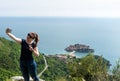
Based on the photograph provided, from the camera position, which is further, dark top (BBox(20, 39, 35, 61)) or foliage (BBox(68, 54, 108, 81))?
foliage (BBox(68, 54, 108, 81))

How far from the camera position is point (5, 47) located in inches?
2741

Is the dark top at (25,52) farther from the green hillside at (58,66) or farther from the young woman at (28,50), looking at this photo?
the green hillside at (58,66)

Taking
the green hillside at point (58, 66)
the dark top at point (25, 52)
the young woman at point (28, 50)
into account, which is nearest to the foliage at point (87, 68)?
the green hillside at point (58, 66)

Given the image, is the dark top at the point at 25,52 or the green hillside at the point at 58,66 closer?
the dark top at the point at 25,52

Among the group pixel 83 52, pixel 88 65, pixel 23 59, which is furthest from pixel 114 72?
pixel 83 52

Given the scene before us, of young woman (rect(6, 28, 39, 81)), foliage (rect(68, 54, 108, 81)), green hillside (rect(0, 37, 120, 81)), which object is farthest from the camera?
green hillside (rect(0, 37, 120, 81))

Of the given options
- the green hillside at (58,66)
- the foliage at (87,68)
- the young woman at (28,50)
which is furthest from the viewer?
the green hillside at (58,66)

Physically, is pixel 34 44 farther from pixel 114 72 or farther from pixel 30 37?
pixel 114 72

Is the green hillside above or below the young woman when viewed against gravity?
below

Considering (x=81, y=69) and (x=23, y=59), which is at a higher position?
(x=23, y=59)

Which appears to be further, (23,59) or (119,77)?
(119,77)

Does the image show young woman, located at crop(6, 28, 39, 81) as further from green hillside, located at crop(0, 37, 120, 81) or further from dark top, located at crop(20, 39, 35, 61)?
green hillside, located at crop(0, 37, 120, 81)

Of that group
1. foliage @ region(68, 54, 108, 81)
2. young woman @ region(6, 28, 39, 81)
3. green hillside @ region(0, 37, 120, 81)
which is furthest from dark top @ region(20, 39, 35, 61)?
foliage @ region(68, 54, 108, 81)

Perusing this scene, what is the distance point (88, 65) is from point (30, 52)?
21104 mm
